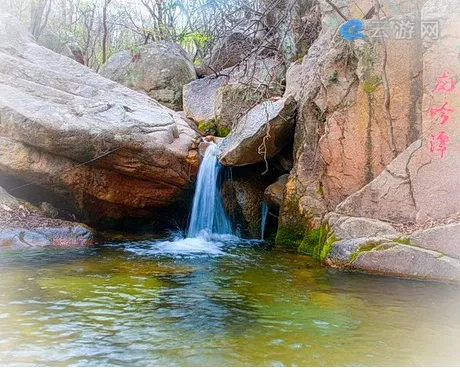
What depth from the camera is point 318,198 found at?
959 cm

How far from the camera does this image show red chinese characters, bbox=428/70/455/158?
7.50 metres

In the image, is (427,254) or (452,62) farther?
(452,62)

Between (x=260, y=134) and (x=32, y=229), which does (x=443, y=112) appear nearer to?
(x=260, y=134)

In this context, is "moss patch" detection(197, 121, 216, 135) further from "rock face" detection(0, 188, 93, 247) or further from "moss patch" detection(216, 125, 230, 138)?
"rock face" detection(0, 188, 93, 247)

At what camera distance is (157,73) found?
16953 millimetres

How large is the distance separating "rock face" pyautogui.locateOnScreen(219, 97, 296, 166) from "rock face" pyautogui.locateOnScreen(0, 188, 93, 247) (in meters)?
3.36

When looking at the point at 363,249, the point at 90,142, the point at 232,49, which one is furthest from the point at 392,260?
the point at 232,49

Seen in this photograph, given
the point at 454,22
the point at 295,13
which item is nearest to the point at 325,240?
the point at 454,22

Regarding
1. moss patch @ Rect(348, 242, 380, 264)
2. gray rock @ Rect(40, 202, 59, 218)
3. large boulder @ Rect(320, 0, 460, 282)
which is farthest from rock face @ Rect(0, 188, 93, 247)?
moss patch @ Rect(348, 242, 380, 264)

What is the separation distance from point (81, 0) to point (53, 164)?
749 inches

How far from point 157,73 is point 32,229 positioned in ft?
28.9

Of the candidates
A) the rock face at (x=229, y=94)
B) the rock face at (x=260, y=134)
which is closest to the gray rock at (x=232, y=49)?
the rock face at (x=229, y=94)

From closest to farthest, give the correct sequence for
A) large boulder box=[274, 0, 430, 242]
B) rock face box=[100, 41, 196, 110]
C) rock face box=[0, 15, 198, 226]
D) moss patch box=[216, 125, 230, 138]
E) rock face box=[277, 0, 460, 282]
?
rock face box=[277, 0, 460, 282]
large boulder box=[274, 0, 430, 242]
rock face box=[0, 15, 198, 226]
moss patch box=[216, 125, 230, 138]
rock face box=[100, 41, 196, 110]

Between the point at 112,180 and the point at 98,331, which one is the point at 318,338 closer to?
the point at 98,331
